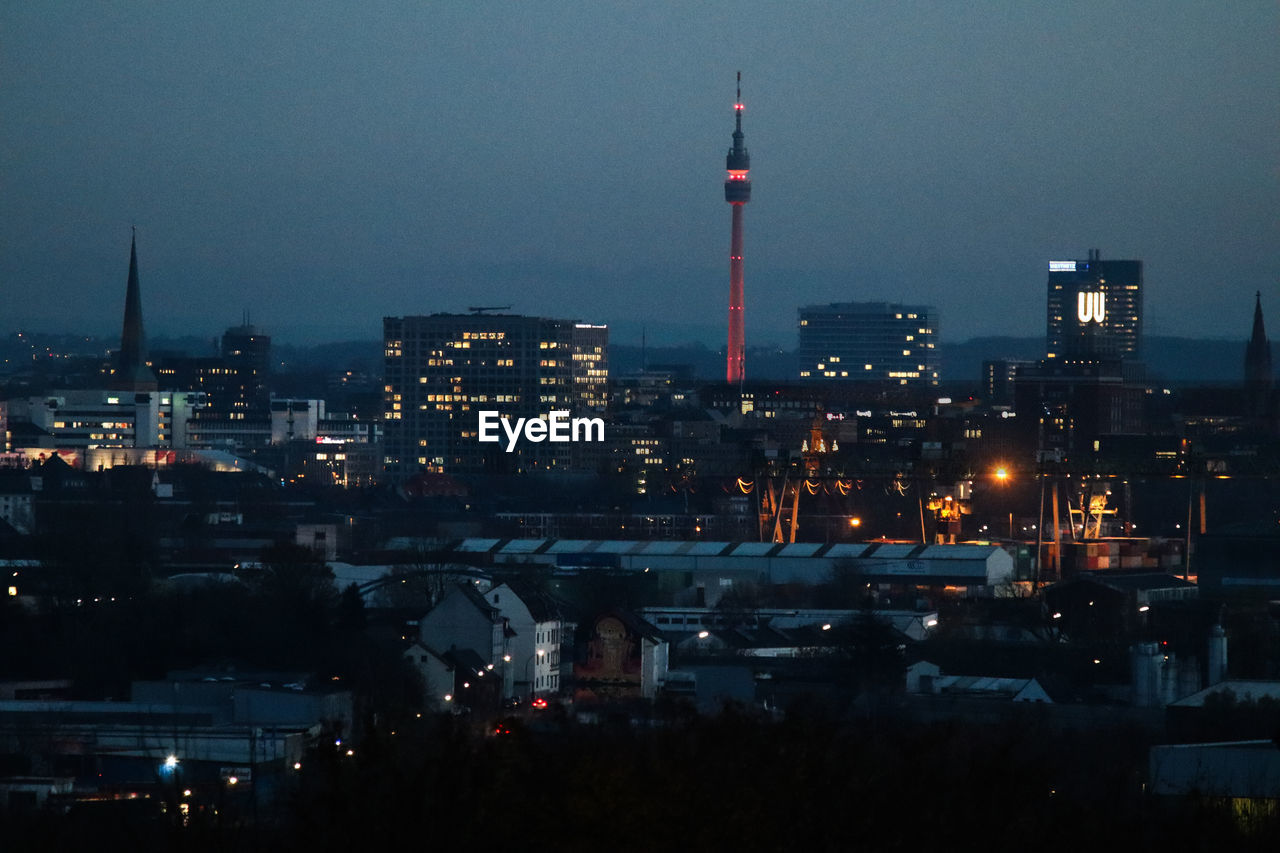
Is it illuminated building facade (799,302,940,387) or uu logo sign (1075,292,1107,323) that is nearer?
uu logo sign (1075,292,1107,323)

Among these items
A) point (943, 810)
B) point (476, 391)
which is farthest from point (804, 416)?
point (943, 810)

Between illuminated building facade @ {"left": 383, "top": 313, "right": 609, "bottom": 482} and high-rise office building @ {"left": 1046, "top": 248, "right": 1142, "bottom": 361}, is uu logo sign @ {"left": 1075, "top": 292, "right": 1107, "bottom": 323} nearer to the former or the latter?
high-rise office building @ {"left": 1046, "top": 248, "right": 1142, "bottom": 361}

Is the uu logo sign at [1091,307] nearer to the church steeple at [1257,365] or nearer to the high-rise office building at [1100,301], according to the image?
the high-rise office building at [1100,301]

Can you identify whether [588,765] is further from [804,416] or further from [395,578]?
[804,416]

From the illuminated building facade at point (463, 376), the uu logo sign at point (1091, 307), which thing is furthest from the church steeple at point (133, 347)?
the uu logo sign at point (1091, 307)

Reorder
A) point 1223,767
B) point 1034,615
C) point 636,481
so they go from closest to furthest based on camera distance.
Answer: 1. point 1223,767
2. point 1034,615
3. point 636,481

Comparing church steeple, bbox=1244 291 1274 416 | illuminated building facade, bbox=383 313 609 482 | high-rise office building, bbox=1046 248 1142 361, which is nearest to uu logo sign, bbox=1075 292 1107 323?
high-rise office building, bbox=1046 248 1142 361
